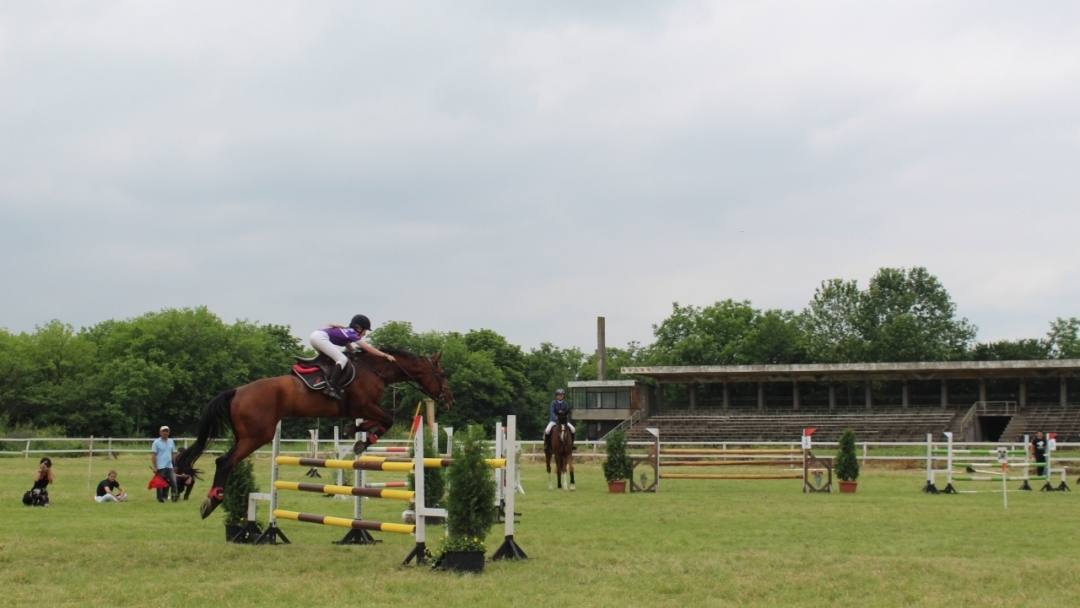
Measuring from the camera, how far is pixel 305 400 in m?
9.01

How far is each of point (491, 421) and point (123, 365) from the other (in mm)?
24681

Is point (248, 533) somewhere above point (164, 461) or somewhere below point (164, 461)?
below

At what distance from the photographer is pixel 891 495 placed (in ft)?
56.7

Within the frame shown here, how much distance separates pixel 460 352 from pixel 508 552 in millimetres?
61514

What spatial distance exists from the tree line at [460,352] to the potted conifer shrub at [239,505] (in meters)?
41.6

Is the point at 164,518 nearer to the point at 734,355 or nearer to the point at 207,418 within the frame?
the point at 207,418

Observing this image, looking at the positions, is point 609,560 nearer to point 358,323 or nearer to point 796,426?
point 358,323

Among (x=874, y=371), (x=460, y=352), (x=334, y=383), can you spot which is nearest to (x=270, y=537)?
(x=334, y=383)

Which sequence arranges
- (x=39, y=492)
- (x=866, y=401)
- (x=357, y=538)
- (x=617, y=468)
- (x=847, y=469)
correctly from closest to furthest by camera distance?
(x=357, y=538), (x=39, y=492), (x=617, y=468), (x=847, y=469), (x=866, y=401)

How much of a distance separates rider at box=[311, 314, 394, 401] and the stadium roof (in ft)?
144

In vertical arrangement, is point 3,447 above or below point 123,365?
Answer: below

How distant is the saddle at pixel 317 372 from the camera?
9.00m

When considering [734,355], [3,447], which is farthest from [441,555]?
[734,355]

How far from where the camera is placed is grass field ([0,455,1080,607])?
21.9 feet
